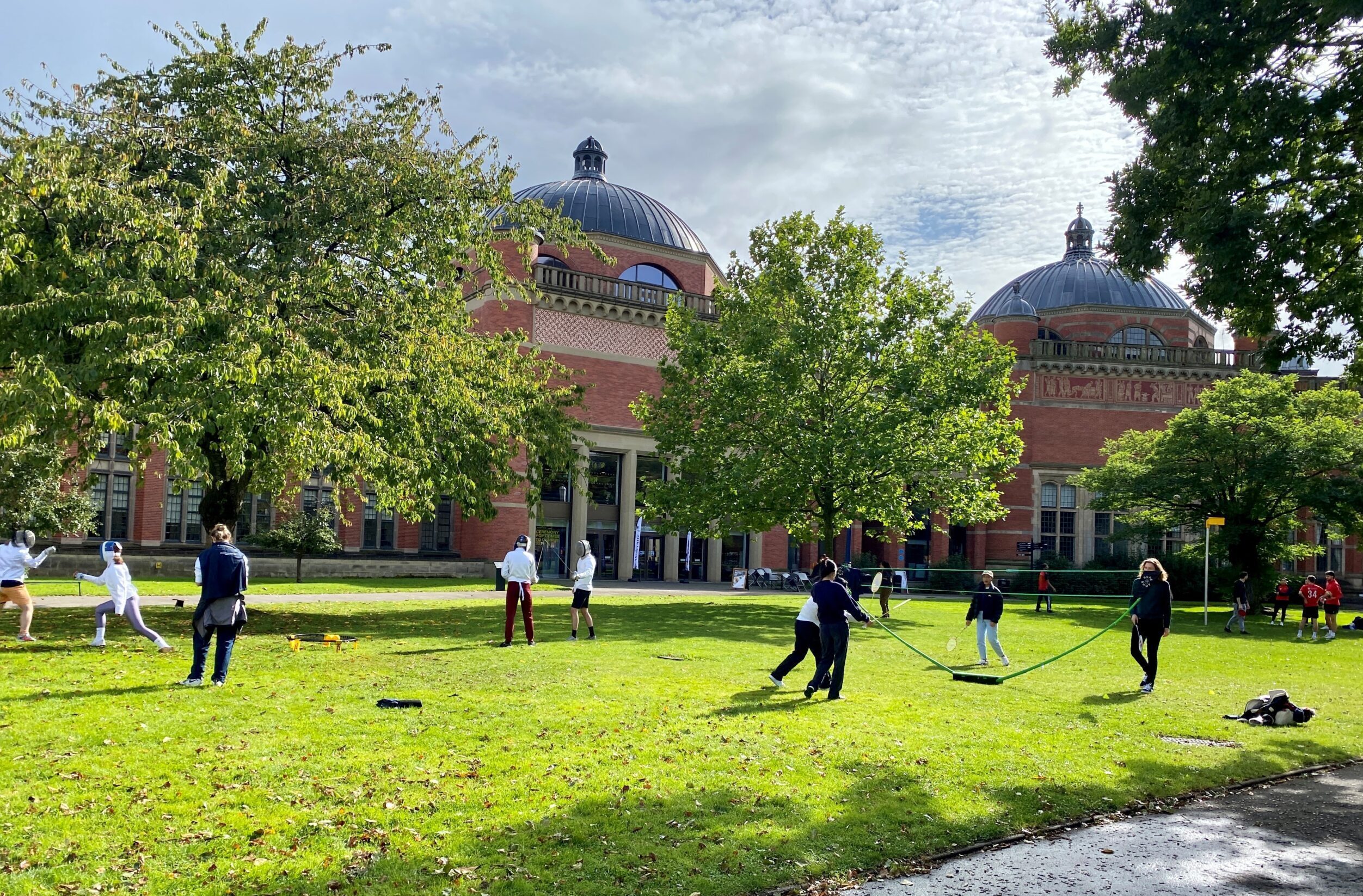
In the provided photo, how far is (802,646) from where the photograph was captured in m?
12.5

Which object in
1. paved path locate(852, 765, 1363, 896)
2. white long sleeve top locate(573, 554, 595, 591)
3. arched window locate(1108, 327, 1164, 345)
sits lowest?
paved path locate(852, 765, 1363, 896)

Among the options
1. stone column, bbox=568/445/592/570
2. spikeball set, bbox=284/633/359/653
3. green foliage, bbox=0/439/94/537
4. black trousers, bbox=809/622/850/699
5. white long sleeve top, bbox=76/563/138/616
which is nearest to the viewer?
black trousers, bbox=809/622/850/699

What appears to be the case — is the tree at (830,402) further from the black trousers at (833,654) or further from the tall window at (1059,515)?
the tall window at (1059,515)

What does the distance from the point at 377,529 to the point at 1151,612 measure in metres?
33.0

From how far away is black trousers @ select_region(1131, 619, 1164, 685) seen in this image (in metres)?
13.9

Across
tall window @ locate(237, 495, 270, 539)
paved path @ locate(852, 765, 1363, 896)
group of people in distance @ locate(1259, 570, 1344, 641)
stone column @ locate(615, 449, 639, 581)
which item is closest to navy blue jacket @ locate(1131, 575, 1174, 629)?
paved path @ locate(852, 765, 1363, 896)

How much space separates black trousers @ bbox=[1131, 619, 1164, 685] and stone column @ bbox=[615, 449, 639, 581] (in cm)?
3088

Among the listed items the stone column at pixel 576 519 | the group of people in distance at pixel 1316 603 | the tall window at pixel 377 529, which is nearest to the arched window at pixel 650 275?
the stone column at pixel 576 519

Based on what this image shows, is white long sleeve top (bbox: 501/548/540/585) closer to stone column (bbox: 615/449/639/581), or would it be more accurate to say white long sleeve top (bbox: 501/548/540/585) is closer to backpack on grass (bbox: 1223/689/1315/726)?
backpack on grass (bbox: 1223/689/1315/726)

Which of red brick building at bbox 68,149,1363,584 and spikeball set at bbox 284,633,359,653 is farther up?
red brick building at bbox 68,149,1363,584

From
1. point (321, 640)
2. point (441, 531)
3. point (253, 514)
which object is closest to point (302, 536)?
point (253, 514)

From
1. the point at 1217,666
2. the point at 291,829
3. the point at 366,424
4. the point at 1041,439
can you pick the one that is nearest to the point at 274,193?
the point at 366,424

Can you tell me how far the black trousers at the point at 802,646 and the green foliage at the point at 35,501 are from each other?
54.8 ft

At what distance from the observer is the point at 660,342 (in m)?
44.4
